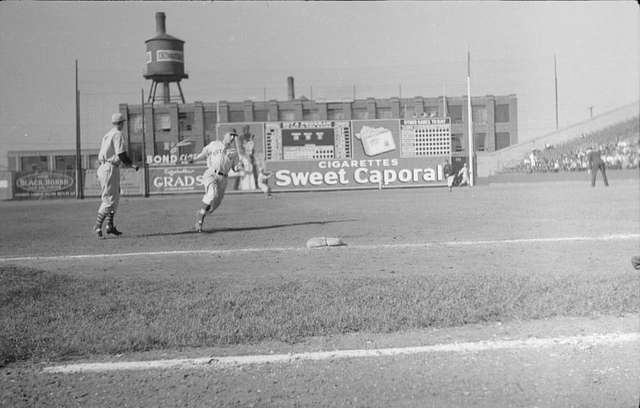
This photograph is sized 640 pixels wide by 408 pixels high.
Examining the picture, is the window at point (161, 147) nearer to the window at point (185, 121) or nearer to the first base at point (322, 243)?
the window at point (185, 121)

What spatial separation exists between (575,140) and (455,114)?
34.0 meters

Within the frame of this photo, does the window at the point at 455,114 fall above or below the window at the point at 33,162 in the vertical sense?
above

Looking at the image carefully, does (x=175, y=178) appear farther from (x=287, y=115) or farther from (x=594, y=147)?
(x=287, y=115)

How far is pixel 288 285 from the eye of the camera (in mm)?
6406

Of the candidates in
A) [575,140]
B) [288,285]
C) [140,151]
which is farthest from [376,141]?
[140,151]

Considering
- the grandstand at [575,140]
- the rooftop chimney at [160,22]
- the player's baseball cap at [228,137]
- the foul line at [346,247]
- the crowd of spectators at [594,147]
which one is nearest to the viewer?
the foul line at [346,247]

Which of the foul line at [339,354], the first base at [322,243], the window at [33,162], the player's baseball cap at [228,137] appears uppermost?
the window at [33,162]

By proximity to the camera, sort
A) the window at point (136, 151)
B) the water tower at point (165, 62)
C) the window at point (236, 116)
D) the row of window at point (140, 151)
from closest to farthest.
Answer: the water tower at point (165, 62) → the window at point (136, 151) → the row of window at point (140, 151) → the window at point (236, 116)

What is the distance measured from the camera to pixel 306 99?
262 feet

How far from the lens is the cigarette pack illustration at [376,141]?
43688mm

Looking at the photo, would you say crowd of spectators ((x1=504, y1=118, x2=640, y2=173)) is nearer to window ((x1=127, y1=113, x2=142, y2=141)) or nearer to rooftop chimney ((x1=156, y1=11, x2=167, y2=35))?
rooftop chimney ((x1=156, y1=11, x2=167, y2=35))

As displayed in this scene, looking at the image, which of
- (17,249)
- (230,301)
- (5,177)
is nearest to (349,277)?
(230,301)

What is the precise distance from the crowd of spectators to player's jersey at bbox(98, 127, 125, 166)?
2668cm

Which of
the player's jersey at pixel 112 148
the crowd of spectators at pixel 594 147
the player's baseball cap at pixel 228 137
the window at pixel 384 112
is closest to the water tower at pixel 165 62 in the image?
the window at pixel 384 112
